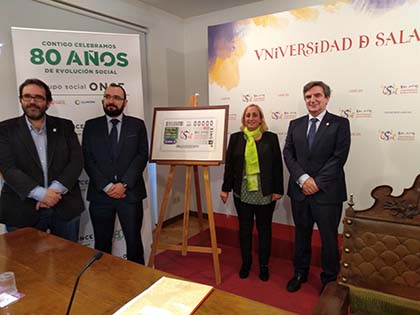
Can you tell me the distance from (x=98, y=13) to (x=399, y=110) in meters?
3.06

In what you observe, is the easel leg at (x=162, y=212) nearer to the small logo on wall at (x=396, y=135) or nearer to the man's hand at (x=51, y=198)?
the man's hand at (x=51, y=198)

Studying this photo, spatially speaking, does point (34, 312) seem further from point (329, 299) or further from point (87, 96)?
point (87, 96)

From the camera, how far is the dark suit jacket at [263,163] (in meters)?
2.51

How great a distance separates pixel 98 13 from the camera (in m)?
3.17

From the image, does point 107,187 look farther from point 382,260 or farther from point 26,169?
point 382,260

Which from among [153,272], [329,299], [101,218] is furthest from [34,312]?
[101,218]

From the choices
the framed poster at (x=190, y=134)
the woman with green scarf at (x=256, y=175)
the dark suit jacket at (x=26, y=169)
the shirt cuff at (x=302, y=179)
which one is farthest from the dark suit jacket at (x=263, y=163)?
the dark suit jacket at (x=26, y=169)

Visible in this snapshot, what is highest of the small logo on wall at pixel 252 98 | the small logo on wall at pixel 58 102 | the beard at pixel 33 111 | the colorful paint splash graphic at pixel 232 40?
the colorful paint splash graphic at pixel 232 40

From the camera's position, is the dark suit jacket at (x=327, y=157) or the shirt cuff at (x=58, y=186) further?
the dark suit jacket at (x=327, y=157)

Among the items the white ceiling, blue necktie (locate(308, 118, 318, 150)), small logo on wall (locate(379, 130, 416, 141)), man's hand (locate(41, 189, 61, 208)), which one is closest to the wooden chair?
blue necktie (locate(308, 118, 318, 150))

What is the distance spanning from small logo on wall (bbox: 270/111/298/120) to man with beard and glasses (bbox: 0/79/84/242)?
2.02 meters

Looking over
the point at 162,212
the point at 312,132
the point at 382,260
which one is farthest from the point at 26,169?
the point at 382,260

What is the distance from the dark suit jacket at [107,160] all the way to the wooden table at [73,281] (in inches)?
36.7

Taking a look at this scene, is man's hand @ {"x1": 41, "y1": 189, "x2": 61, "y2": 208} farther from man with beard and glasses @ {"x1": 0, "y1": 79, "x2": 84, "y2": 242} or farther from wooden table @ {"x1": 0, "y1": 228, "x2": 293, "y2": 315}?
wooden table @ {"x1": 0, "y1": 228, "x2": 293, "y2": 315}
